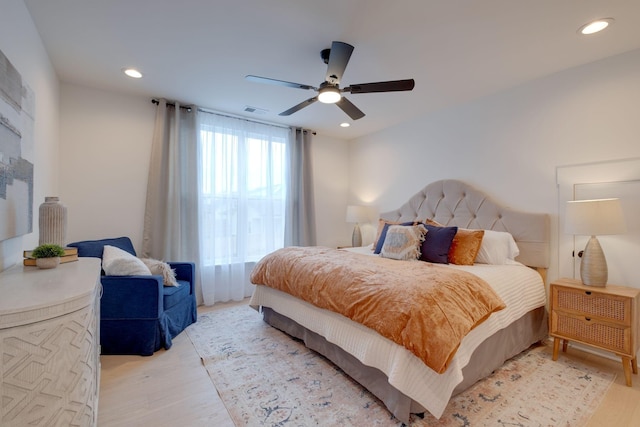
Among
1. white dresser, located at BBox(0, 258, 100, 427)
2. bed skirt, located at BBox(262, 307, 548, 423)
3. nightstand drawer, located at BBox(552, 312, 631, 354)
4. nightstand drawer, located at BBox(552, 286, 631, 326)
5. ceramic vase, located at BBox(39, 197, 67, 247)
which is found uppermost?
ceramic vase, located at BBox(39, 197, 67, 247)

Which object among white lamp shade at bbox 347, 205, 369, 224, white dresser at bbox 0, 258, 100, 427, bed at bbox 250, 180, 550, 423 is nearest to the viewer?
white dresser at bbox 0, 258, 100, 427

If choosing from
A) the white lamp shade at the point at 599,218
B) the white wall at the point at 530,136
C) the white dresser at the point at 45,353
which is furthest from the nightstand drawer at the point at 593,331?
the white dresser at the point at 45,353

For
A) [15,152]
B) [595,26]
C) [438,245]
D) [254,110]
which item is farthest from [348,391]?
[254,110]

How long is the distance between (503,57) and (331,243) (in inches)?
137

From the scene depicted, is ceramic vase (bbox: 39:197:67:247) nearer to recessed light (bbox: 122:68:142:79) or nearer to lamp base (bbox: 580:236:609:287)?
recessed light (bbox: 122:68:142:79)

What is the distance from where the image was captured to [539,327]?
8.81ft

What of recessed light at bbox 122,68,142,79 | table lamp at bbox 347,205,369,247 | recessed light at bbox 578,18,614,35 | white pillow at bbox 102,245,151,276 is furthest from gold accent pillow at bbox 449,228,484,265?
recessed light at bbox 122,68,142,79

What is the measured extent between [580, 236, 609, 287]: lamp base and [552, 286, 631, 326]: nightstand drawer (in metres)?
0.12

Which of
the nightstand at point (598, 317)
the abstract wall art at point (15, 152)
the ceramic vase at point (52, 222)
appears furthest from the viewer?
the nightstand at point (598, 317)

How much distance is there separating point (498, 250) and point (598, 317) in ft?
2.77

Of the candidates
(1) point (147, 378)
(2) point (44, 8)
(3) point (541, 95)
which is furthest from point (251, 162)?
(3) point (541, 95)

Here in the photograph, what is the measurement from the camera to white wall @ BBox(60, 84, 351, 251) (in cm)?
309

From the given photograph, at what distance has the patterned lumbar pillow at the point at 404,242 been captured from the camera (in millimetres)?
2857

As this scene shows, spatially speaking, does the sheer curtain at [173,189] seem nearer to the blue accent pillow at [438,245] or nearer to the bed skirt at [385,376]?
the bed skirt at [385,376]
